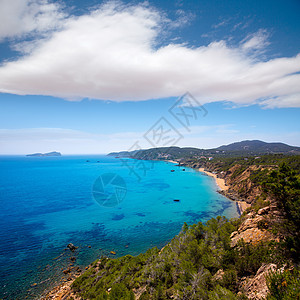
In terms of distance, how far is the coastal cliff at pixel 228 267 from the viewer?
8.80 m

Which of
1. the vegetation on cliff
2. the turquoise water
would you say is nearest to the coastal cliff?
the vegetation on cliff

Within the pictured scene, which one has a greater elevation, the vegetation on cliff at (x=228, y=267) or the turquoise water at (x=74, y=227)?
the vegetation on cliff at (x=228, y=267)

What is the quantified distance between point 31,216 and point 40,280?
26.7 m

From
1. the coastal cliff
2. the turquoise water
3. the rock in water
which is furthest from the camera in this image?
the rock in water

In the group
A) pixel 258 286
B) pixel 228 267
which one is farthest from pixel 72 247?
pixel 258 286

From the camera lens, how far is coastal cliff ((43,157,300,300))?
28.9 feet

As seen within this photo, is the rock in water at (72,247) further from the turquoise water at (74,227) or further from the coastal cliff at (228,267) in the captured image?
the coastal cliff at (228,267)

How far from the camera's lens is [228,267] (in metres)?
12.3

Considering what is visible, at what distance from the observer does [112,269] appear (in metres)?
18.1

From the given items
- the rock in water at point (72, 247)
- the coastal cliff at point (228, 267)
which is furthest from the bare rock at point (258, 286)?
the rock in water at point (72, 247)

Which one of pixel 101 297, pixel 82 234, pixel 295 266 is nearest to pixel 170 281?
pixel 101 297

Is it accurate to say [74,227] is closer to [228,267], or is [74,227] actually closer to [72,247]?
[72,247]

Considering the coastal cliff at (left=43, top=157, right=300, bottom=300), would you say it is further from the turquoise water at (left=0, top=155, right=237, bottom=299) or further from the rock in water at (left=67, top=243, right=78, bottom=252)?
the rock in water at (left=67, top=243, right=78, bottom=252)

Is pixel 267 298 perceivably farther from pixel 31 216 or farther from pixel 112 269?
pixel 31 216
